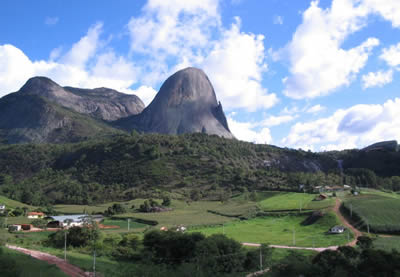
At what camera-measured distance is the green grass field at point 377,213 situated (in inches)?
2005

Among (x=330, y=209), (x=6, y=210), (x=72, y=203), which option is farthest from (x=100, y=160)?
(x=330, y=209)

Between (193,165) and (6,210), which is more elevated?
(193,165)

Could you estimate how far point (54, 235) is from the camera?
147 feet

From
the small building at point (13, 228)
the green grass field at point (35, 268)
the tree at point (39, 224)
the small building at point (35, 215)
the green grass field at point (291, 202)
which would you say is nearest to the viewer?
the green grass field at point (35, 268)

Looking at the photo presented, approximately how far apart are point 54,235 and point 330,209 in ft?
148

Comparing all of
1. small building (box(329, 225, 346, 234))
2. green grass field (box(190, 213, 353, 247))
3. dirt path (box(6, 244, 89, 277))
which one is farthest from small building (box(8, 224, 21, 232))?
small building (box(329, 225, 346, 234))

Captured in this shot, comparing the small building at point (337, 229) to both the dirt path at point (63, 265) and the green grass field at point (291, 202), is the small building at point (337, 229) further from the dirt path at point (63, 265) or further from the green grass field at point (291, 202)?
the dirt path at point (63, 265)

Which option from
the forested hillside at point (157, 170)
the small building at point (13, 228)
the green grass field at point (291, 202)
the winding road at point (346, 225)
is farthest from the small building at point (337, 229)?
the forested hillside at point (157, 170)

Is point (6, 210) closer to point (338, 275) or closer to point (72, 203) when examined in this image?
point (72, 203)

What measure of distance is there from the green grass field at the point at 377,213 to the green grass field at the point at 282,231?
13.6ft

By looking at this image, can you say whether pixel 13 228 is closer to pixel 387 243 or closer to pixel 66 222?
pixel 66 222

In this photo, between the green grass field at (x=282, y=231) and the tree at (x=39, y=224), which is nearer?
the green grass field at (x=282, y=231)

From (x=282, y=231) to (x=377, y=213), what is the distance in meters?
14.8

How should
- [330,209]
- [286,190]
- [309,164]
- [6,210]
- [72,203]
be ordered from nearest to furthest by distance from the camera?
[330,209]
[6,210]
[286,190]
[72,203]
[309,164]
